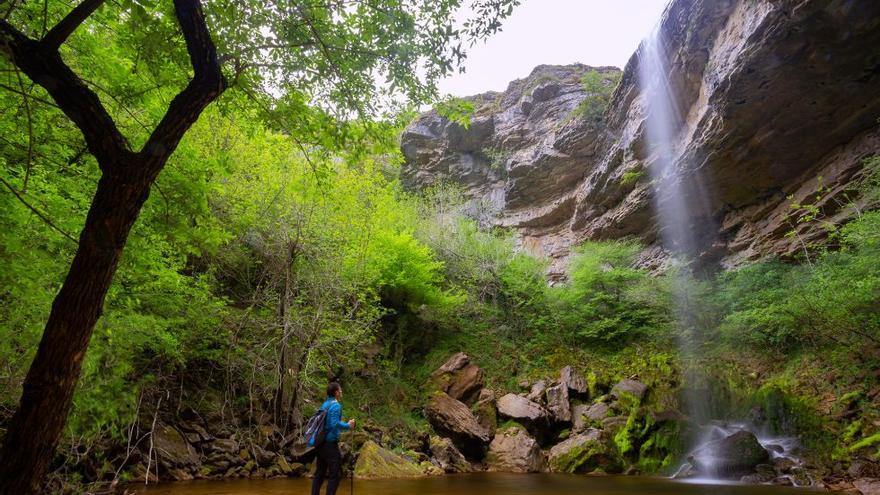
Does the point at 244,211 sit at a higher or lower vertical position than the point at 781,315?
higher

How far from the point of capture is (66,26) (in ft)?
10.5

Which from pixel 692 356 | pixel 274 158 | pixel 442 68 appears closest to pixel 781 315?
pixel 692 356

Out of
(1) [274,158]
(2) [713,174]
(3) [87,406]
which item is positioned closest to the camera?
(3) [87,406]

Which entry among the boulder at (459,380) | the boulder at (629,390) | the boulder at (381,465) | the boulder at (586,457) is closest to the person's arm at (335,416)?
the boulder at (381,465)

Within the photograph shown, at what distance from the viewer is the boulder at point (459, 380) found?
14.6 m

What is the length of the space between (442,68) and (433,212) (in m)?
19.2

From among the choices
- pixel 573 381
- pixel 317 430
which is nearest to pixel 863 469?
pixel 573 381

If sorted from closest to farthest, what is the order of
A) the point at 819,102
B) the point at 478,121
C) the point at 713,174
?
the point at 819,102, the point at 713,174, the point at 478,121

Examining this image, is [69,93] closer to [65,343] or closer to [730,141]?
[65,343]

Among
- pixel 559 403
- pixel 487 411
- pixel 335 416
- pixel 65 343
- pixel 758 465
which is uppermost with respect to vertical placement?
pixel 559 403

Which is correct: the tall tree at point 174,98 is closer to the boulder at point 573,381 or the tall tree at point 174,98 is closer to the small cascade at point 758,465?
the small cascade at point 758,465

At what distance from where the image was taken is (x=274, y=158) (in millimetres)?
12781

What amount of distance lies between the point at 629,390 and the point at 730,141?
933cm

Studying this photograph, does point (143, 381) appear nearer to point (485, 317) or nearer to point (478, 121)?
point (485, 317)
